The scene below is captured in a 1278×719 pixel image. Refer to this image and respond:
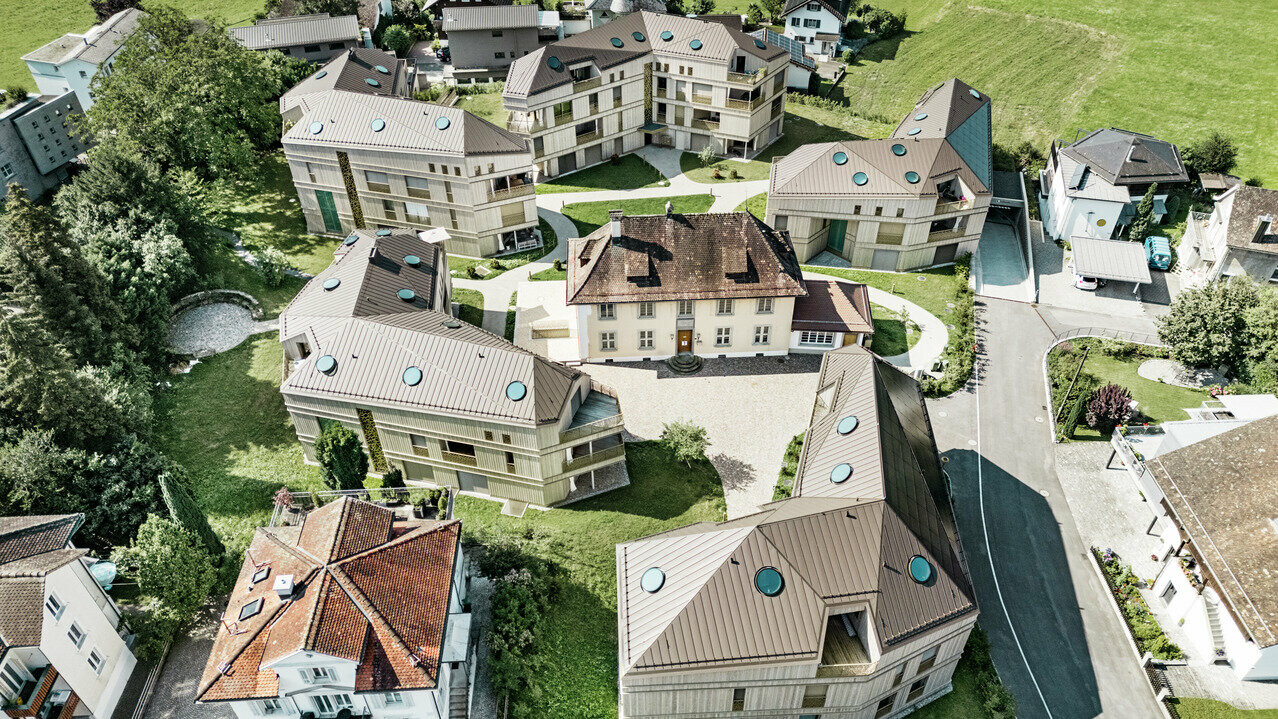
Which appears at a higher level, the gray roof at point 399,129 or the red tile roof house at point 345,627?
the gray roof at point 399,129

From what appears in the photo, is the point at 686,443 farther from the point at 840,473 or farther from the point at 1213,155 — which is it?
the point at 1213,155

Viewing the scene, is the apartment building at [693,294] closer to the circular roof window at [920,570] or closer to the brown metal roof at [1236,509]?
the brown metal roof at [1236,509]

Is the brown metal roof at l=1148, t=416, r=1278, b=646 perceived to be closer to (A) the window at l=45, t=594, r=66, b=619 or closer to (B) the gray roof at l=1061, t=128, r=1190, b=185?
(B) the gray roof at l=1061, t=128, r=1190, b=185

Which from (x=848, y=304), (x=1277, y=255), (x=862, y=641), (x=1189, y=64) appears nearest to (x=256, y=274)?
(x=848, y=304)

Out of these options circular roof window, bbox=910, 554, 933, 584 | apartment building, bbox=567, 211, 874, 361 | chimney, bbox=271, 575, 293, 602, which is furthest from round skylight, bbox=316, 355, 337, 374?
circular roof window, bbox=910, 554, 933, 584

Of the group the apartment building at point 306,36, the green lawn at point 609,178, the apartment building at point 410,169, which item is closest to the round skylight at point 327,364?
the apartment building at point 410,169

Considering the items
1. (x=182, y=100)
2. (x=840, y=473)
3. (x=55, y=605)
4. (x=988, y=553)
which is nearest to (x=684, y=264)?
(x=840, y=473)
